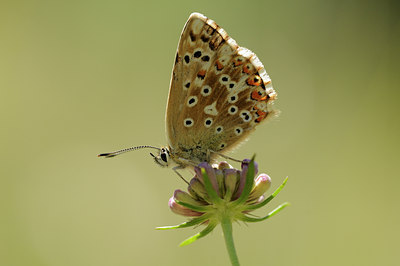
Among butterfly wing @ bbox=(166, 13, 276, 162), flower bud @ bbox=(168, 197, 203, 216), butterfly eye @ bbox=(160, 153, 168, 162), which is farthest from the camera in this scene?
butterfly eye @ bbox=(160, 153, 168, 162)

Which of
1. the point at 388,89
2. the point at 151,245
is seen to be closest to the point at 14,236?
the point at 151,245

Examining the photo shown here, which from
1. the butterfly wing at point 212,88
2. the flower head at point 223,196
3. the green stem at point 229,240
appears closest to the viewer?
the green stem at point 229,240

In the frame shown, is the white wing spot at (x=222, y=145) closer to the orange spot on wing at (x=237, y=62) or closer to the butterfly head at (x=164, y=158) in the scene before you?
the butterfly head at (x=164, y=158)

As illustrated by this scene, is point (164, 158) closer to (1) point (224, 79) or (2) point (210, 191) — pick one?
(1) point (224, 79)

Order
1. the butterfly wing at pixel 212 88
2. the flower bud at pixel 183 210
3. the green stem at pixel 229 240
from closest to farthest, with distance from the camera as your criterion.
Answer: the green stem at pixel 229 240 < the flower bud at pixel 183 210 < the butterfly wing at pixel 212 88

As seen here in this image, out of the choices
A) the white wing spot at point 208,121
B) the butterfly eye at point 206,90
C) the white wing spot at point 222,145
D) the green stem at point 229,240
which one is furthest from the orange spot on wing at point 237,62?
the green stem at point 229,240

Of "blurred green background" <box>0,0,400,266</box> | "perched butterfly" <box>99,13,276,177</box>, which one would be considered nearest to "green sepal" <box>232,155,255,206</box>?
"perched butterfly" <box>99,13,276,177</box>

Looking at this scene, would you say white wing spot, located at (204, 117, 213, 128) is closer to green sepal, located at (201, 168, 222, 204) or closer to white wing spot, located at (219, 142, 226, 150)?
white wing spot, located at (219, 142, 226, 150)
